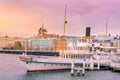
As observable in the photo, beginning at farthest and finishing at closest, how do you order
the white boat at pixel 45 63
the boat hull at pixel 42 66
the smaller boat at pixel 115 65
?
the smaller boat at pixel 115 65 < the white boat at pixel 45 63 < the boat hull at pixel 42 66

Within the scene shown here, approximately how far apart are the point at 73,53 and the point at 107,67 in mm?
7177

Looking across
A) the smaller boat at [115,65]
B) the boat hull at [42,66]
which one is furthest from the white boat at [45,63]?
the smaller boat at [115,65]

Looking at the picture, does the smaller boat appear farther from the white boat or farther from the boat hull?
the boat hull

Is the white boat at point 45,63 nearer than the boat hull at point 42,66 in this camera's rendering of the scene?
No

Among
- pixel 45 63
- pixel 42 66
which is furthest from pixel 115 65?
pixel 42 66

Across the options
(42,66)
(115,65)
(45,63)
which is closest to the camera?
(42,66)

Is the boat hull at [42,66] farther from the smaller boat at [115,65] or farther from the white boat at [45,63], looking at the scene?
the smaller boat at [115,65]

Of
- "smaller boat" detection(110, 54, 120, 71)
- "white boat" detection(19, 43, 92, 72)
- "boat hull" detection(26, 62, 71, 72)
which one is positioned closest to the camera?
"boat hull" detection(26, 62, 71, 72)

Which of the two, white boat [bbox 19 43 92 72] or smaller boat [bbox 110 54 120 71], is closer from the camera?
white boat [bbox 19 43 92 72]

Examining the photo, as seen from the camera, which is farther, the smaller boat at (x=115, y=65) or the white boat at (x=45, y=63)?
the smaller boat at (x=115, y=65)

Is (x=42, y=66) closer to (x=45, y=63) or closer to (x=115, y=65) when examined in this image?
(x=45, y=63)

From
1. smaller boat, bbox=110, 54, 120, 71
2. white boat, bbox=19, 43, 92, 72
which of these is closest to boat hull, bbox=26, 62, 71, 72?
white boat, bbox=19, 43, 92, 72

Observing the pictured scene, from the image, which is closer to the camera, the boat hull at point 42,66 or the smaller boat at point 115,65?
the boat hull at point 42,66

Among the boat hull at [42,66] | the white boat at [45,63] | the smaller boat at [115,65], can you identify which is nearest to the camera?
the boat hull at [42,66]
